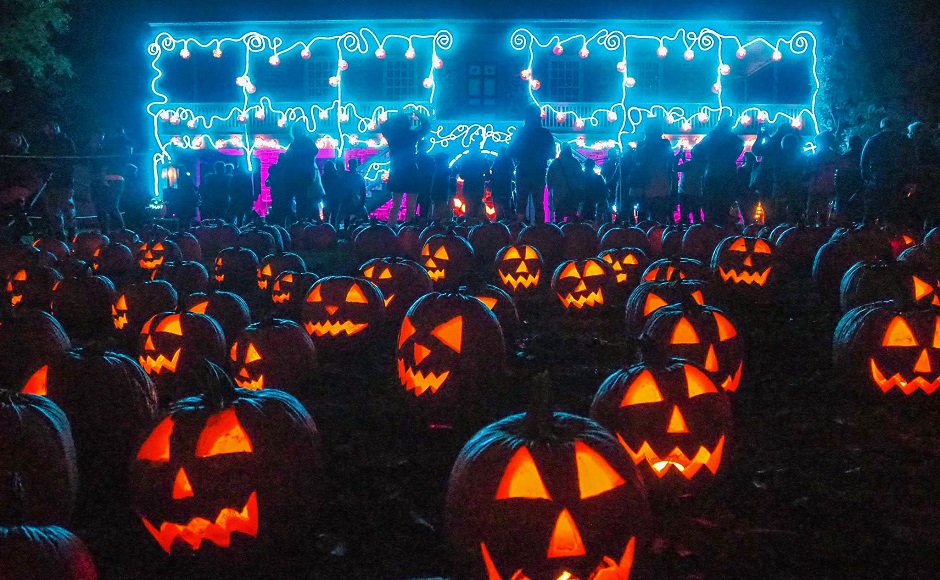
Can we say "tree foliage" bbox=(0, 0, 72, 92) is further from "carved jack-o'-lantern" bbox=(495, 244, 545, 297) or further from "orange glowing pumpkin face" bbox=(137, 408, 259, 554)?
"orange glowing pumpkin face" bbox=(137, 408, 259, 554)

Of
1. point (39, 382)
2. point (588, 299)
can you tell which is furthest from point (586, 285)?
point (39, 382)

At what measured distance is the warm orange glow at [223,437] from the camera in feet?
Result: 9.81

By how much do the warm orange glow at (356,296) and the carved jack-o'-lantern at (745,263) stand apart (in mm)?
3751

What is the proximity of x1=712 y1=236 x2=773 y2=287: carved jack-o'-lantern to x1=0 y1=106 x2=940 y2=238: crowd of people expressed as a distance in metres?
3.79

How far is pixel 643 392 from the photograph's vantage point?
351cm

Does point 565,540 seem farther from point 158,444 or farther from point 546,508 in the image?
point 158,444

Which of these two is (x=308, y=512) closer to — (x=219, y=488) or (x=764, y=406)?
(x=219, y=488)

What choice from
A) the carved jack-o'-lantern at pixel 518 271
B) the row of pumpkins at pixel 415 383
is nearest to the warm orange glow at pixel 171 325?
the row of pumpkins at pixel 415 383

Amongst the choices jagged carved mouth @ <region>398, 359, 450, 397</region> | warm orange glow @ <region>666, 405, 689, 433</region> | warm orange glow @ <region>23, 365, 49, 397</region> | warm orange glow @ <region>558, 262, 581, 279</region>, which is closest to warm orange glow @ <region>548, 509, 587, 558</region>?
warm orange glow @ <region>666, 405, 689, 433</region>

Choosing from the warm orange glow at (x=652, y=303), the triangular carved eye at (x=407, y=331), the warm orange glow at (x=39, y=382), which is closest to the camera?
the warm orange glow at (x=39, y=382)

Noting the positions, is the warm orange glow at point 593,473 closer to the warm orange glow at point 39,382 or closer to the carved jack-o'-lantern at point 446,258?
the warm orange glow at point 39,382

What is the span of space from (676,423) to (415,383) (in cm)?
167

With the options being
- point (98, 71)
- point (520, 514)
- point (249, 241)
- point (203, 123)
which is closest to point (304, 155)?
point (249, 241)

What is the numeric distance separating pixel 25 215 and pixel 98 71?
28.9 metres
